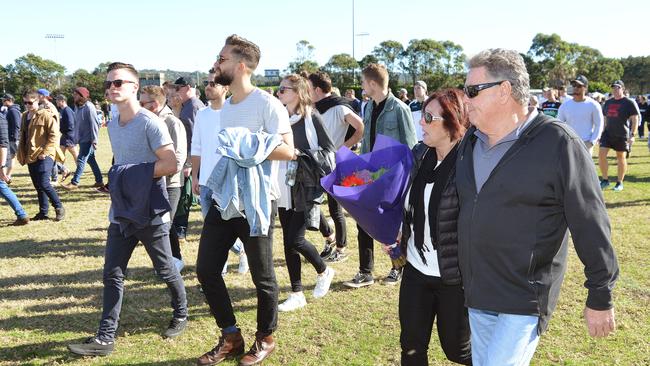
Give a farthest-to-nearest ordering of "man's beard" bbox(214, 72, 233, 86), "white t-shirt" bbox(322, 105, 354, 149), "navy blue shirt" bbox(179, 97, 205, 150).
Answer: "navy blue shirt" bbox(179, 97, 205, 150), "white t-shirt" bbox(322, 105, 354, 149), "man's beard" bbox(214, 72, 233, 86)

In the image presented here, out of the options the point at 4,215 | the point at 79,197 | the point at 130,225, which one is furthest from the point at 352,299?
the point at 79,197

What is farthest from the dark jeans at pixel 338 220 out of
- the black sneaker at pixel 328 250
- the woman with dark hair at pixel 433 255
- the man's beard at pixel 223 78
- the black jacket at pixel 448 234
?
the black jacket at pixel 448 234

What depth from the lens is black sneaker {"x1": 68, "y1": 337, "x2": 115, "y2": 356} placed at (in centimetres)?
402

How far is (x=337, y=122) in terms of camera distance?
5770 mm

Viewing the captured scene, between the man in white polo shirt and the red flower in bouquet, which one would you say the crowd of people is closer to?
the man in white polo shirt

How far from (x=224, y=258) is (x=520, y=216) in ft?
7.35

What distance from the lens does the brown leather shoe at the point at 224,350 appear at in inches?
151

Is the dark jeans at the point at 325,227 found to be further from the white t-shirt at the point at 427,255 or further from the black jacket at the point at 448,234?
the black jacket at the point at 448,234

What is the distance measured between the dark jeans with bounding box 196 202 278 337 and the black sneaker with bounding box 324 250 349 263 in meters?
2.63

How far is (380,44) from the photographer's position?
90750mm

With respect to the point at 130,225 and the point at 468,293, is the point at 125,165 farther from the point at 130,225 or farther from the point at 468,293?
the point at 468,293

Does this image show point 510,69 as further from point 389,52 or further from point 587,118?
point 389,52

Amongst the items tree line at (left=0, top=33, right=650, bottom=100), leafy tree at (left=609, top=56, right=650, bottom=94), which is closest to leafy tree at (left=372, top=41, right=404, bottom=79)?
tree line at (left=0, top=33, right=650, bottom=100)

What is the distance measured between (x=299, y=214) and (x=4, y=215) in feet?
22.5
